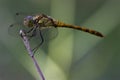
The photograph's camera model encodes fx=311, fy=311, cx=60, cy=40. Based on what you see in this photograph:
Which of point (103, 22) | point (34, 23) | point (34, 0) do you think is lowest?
point (103, 22)

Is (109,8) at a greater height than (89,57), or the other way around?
(109,8)

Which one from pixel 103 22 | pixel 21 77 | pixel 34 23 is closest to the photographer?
pixel 34 23

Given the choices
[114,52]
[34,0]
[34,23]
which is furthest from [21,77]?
[34,23]

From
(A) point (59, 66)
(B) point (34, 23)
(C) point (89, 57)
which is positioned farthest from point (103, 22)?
(B) point (34, 23)

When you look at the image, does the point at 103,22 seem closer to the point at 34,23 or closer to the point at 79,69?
the point at 79,69

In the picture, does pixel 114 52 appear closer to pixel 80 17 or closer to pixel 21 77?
pixel 80 17

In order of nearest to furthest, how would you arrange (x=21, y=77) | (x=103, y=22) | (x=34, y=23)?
1. (x=34, y=23)
2. (x=21, y=77)
3. (x=103, y=22)

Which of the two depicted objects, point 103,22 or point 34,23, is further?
point 103,22
